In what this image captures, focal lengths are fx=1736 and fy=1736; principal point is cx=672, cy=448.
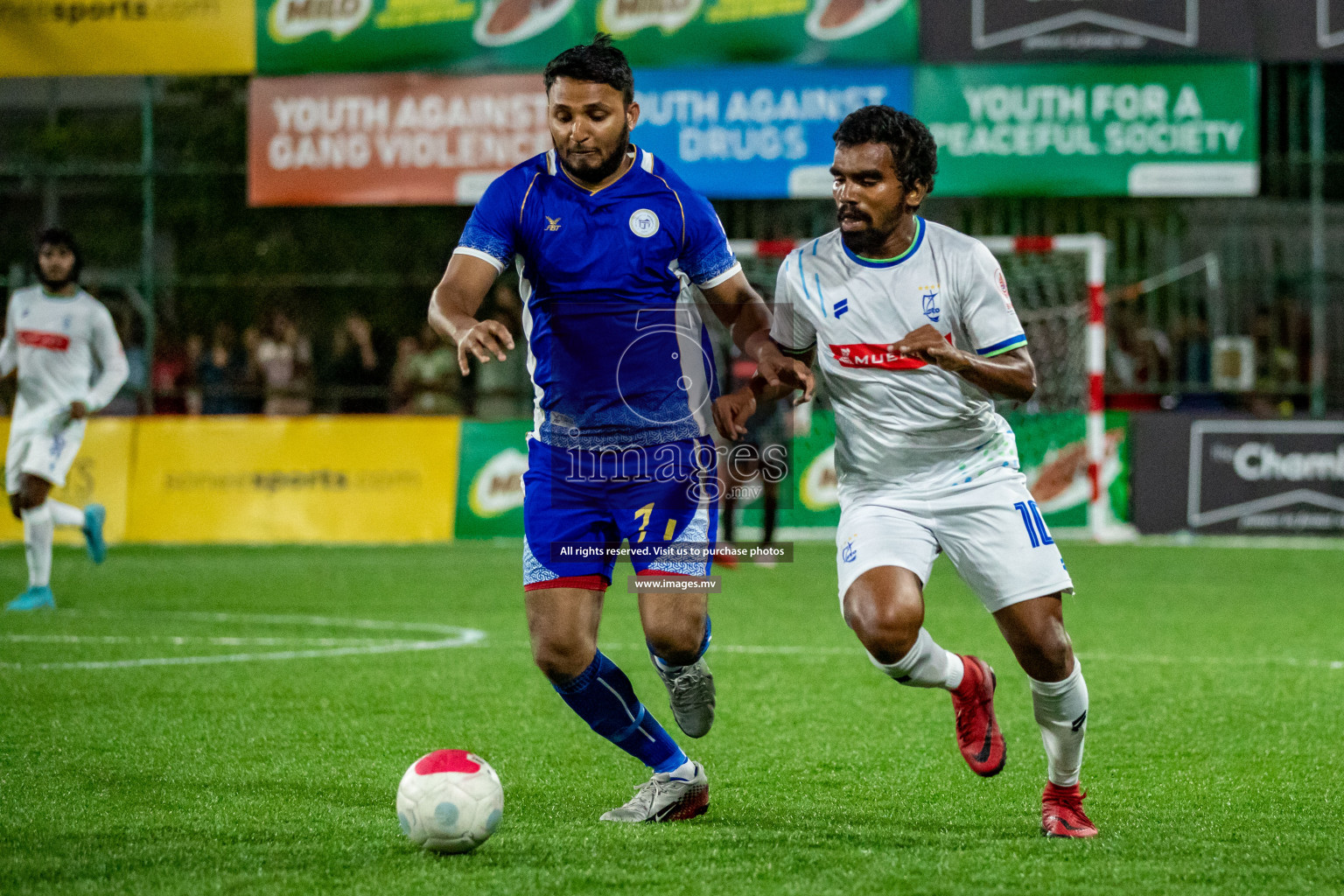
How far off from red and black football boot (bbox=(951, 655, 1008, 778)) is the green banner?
12.2 metres

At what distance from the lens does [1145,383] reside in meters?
17.0

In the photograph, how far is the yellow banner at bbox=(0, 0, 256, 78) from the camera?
56.1 ft

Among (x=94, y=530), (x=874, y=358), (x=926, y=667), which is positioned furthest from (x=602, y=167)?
(x=94, y=530)

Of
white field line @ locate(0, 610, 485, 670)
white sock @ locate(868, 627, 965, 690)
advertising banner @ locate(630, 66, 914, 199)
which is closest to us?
white sock @ locate(868, 627, 965, 690)

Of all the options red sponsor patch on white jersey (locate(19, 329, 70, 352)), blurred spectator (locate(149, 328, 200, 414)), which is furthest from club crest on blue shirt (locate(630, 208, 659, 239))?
blurred spectator (locate(149, 328, 200, 414))

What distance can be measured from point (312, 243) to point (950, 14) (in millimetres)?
10702

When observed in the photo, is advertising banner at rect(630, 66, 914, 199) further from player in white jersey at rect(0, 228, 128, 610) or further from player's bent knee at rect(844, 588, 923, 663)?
player's bent knee at rect(844, 588, 923, 663)

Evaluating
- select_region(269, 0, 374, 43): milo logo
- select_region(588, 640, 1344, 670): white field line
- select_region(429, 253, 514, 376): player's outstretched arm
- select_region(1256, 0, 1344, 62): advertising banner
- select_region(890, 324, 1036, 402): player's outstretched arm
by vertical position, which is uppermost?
select_region(269, 0, 374, 43): milo logo

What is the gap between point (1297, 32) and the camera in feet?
54.1

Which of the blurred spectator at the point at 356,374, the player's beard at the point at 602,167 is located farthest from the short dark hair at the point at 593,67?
the blurred spectator at the point at 356,374

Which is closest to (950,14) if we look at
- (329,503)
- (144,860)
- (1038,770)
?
(329,503)

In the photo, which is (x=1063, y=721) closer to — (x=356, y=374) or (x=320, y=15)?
(x=356, y=374)

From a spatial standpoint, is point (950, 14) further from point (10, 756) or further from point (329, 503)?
point (10, 756)

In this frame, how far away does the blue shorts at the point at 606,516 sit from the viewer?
5137mm
